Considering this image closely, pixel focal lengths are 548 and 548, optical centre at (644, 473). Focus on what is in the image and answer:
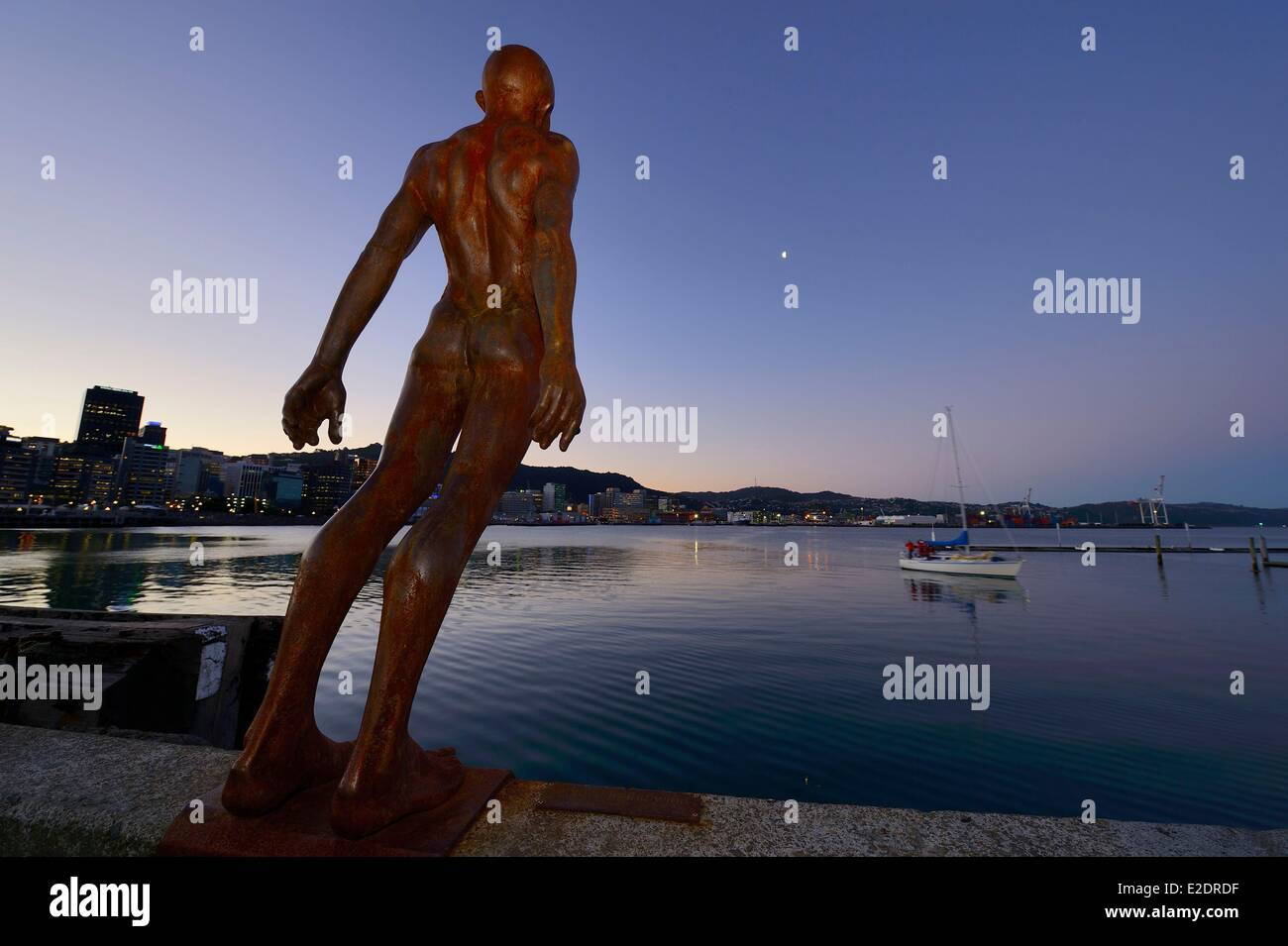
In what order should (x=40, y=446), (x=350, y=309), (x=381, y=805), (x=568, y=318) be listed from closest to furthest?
(x=381, y=805), (x=568, y=318), (x=350, y=309), (x=40, y=446)

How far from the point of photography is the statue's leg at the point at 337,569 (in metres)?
2.24

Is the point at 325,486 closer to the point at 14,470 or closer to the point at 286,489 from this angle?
the point at 286,489

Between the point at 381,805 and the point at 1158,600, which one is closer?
the point at 381,805

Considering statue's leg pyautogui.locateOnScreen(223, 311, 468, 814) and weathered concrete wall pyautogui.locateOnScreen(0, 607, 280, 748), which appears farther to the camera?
weathered concrete wall pyautogui.locateOnScreen(0, 607, 280, 748)

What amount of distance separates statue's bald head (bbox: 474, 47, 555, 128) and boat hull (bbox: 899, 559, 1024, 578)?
4353cm

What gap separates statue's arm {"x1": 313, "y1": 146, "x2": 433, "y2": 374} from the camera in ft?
9.60

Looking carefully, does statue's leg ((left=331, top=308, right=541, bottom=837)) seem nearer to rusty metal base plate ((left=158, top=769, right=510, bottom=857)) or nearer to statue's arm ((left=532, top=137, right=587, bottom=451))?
rusty metal base plate ((left=158, top=769, right=510, bottom=857))

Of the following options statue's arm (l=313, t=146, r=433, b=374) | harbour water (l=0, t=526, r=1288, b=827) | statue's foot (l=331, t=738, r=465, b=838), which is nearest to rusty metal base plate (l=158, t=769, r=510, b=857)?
statue's foot (l=331, t=738, r=465, b=838)

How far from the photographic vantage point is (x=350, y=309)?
2.95m

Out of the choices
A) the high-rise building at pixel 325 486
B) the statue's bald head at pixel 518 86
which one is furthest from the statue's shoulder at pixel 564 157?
the high-rise building at pixel 325 486
